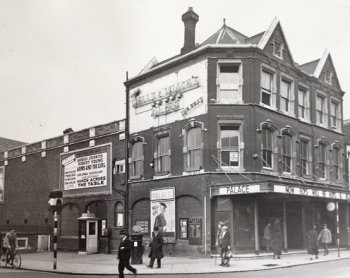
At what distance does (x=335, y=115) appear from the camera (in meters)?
33.9

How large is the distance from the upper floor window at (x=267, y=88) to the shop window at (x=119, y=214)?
11.1 m

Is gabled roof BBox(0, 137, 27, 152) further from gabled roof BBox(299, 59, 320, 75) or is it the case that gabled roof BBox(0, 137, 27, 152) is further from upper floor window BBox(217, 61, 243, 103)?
gabled roof BBox(299, 59, 320, 75)

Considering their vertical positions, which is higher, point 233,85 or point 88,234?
point 233,85

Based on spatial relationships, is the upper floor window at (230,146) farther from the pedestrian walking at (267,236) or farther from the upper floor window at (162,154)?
the upper floor window at (162,154)

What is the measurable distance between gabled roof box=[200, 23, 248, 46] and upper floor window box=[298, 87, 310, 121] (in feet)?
16.8

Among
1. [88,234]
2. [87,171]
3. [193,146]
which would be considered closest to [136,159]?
[87,171]

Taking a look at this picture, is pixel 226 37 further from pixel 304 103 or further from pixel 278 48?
pixel 304 103

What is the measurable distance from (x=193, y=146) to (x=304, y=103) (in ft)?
28.9

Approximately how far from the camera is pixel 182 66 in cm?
2734

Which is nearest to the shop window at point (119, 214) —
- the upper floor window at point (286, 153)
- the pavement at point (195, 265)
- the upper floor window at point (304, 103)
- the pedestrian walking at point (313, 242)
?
the pavement at point (195, 265)

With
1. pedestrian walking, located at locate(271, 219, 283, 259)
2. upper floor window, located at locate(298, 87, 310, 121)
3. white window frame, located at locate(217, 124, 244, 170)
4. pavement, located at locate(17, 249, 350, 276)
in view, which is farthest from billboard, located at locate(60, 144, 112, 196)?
upper floor window, located at locate(298, 87, 310, 121)

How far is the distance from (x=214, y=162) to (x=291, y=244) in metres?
7.17

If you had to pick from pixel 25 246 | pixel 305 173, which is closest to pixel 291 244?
pixel 305 173

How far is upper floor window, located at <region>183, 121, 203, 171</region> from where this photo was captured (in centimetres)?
2562
